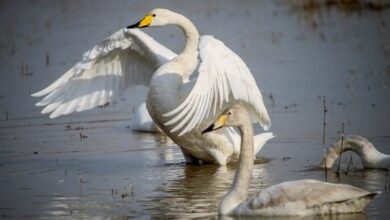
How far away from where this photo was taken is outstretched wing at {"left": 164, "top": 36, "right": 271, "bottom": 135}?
10289 mm

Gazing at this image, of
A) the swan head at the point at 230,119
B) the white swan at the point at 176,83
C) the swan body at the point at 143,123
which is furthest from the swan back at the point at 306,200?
the swan body at the point at 143,123

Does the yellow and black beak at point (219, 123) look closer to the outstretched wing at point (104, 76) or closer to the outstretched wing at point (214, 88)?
the outstretched wing at point (214, 88)

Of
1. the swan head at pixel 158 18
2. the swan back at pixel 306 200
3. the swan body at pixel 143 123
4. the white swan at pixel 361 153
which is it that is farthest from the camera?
the swan body at pixel 143 123

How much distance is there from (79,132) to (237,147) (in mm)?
2938

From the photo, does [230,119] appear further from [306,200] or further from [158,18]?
[158,18]

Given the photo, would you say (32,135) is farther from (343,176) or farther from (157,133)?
(343,176)

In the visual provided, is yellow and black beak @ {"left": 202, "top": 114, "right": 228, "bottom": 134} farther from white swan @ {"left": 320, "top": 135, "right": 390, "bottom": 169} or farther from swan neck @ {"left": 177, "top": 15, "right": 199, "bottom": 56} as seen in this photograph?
swan neck @ {"left": 177, "top": 15, "right": 199, "bottom": 56}

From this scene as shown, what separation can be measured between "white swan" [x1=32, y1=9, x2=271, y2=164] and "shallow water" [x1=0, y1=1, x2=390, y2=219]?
1.24 ft

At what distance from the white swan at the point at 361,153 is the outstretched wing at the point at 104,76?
101 inches

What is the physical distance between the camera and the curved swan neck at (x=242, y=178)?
8875 mm

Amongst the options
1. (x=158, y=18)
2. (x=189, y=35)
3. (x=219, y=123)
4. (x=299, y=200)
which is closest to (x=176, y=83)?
(x=189, y=35)

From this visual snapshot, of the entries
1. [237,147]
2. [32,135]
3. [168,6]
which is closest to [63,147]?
[32,135]

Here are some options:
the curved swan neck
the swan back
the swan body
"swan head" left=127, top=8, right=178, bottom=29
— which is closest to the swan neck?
"swan head" left=127, top=8, right=178, bottom=29

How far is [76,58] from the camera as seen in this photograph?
66.3 feet
